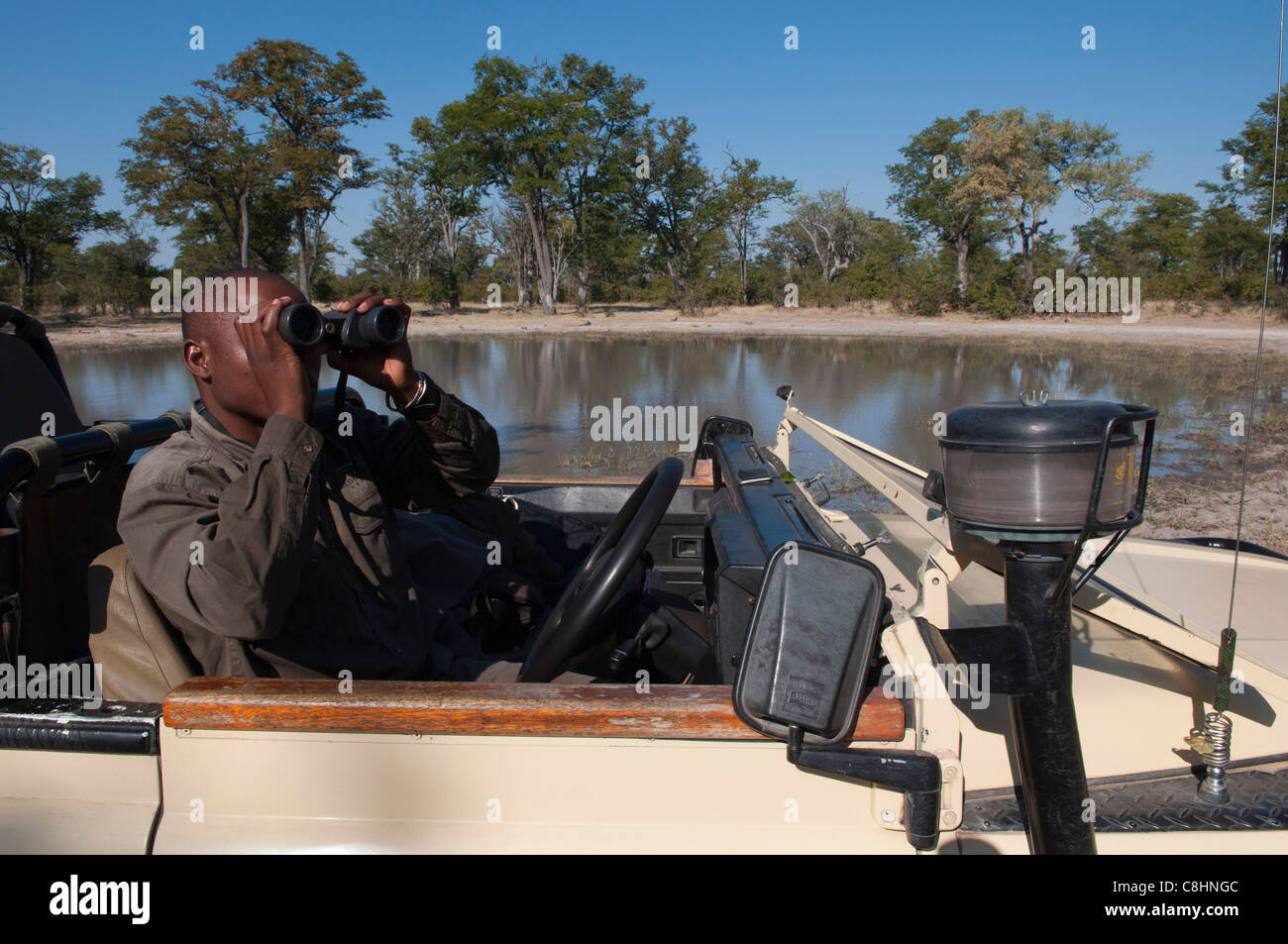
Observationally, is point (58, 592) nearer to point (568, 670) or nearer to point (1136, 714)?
point (568, 670)

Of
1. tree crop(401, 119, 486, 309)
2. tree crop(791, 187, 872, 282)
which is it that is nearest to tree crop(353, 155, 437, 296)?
tree crop(401, 119, 486, 309)

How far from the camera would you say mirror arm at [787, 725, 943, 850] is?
131cm

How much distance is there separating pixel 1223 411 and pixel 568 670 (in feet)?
34.9

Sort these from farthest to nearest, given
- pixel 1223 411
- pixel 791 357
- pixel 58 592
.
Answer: pixel 791 357 → pixel 1223 411 → pixel 58 592

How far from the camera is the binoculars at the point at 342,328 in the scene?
1.71 metres

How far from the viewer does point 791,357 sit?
55.8ft

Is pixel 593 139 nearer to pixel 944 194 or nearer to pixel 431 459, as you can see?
pixel 944 194

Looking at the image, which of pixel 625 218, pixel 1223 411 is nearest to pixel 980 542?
pixel 1223 411

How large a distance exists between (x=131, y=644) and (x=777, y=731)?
4.08ft

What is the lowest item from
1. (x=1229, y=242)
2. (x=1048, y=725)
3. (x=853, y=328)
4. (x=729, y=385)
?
(x=1048, y=725)

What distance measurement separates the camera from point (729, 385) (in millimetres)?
12820

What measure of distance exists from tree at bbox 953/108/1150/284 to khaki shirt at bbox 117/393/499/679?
30859mm

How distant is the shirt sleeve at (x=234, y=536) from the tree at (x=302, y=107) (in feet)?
81.6

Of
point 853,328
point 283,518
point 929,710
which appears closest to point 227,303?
point 283,518
